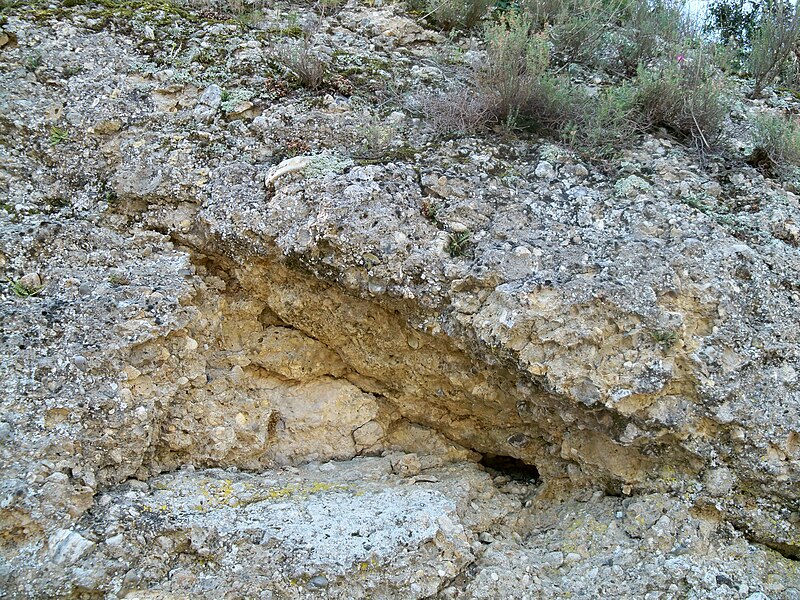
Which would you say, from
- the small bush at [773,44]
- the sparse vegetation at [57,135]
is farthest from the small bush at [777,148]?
the sparse vegetation at [57,135]

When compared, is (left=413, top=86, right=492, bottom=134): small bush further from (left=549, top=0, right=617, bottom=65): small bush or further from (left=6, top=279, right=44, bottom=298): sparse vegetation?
(left=6, top=279, right=44, bottom=298): sparse vegetation

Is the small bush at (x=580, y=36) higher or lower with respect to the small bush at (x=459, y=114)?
higher

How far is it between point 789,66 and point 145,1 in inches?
198

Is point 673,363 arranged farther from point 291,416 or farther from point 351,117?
point 351,117

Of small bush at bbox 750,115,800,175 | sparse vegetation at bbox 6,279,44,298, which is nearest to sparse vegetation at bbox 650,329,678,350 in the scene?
small bush at bbox 750,115,800,175

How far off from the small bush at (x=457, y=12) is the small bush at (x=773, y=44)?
2.12 metres

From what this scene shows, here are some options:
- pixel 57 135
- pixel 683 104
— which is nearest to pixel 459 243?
pixel 683 104

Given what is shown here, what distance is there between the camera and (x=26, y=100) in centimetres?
374

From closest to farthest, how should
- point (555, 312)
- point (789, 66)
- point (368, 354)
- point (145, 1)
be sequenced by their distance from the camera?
point (555, 312) → point (368, 354) → point (145, 1) → point (789, 66)

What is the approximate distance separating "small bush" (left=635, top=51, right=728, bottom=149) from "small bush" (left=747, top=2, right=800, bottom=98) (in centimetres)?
88

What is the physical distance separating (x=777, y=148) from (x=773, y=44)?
1.47 meters

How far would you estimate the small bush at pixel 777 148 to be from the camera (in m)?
3.77

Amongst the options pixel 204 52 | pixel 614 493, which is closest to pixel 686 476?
pixel 614 493

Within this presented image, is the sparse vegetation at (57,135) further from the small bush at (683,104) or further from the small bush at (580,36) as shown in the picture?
the small bush at (683,104)
